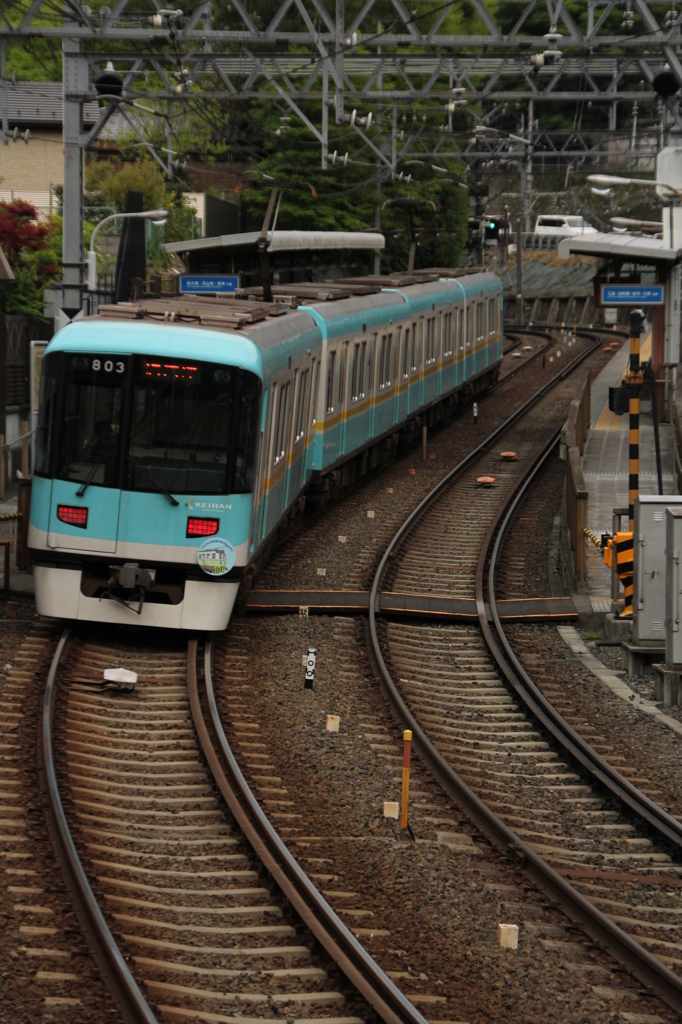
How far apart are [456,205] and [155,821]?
54.1 metres

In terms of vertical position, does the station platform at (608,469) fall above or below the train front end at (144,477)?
below

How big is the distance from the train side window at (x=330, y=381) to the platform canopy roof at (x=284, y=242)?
5289mm

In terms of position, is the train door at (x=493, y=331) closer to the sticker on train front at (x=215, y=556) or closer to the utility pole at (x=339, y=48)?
the utility pole at (x=339, y=48)

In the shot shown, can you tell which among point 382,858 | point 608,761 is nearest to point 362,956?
point 382,858

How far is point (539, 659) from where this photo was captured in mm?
13586

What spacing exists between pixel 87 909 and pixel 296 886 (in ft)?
3.78

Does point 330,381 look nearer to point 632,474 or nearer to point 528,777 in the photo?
point 632,474

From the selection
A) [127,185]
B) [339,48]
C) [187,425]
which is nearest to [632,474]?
[187,425]

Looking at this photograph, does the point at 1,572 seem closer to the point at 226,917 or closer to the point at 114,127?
the point at 226,917

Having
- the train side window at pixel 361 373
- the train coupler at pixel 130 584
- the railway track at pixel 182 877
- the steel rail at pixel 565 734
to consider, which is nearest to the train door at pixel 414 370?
the train side window at pixel 361 373

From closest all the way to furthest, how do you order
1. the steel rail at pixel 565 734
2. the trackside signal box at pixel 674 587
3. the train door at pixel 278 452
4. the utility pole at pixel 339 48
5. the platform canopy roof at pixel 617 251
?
1. the steel rail at pixel 565 734
2. the trackside signal box at pixel 674 587
3. the train door at pixel 278 452
4. the utility pole at pixel 339 48
5. the platform canopy roof at pixel 617 251

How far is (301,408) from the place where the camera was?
674 inches

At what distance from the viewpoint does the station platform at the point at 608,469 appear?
56.0 feet

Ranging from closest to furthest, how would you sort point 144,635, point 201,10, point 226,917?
point 226,917
point 144,635
point 201,10
